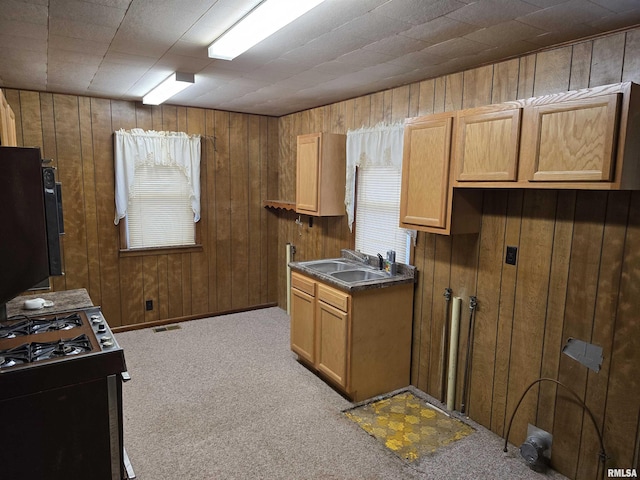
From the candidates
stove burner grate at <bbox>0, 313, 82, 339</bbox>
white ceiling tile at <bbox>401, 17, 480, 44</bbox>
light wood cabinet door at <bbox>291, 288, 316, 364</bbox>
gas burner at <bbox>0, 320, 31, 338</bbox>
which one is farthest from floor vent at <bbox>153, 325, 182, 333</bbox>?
white ceiling tile at <bbox>401, 17, 480, 44</bbox>

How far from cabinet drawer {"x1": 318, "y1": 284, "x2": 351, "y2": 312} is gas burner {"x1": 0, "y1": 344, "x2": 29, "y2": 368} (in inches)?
75.4

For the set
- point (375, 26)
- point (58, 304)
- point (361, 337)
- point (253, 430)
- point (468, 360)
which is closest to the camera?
point (375, 26)

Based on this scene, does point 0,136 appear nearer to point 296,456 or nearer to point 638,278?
point 296,456

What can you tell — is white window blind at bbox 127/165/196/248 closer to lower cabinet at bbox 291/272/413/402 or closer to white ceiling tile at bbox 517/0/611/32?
lower cabinet at bbox 291/272/413/402

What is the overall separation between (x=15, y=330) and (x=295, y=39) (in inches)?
84.9

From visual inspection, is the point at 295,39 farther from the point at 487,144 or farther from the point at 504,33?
the point at 487,144

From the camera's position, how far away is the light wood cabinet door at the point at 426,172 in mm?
2680

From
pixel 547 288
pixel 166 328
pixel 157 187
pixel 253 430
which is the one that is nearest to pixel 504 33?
pixel 547 288

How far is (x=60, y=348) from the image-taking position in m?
1.96

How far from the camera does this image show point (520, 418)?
2629mm

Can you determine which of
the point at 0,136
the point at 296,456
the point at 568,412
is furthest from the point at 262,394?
the point at 0,136

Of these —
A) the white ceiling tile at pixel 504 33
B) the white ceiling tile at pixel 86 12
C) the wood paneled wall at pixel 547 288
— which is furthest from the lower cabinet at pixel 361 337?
the white ceiling tile at pixel 86 12

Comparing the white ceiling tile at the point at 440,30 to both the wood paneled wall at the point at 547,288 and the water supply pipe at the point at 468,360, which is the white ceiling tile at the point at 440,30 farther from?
the water supply pipe at the point at 468,360

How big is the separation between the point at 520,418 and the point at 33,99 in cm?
477
